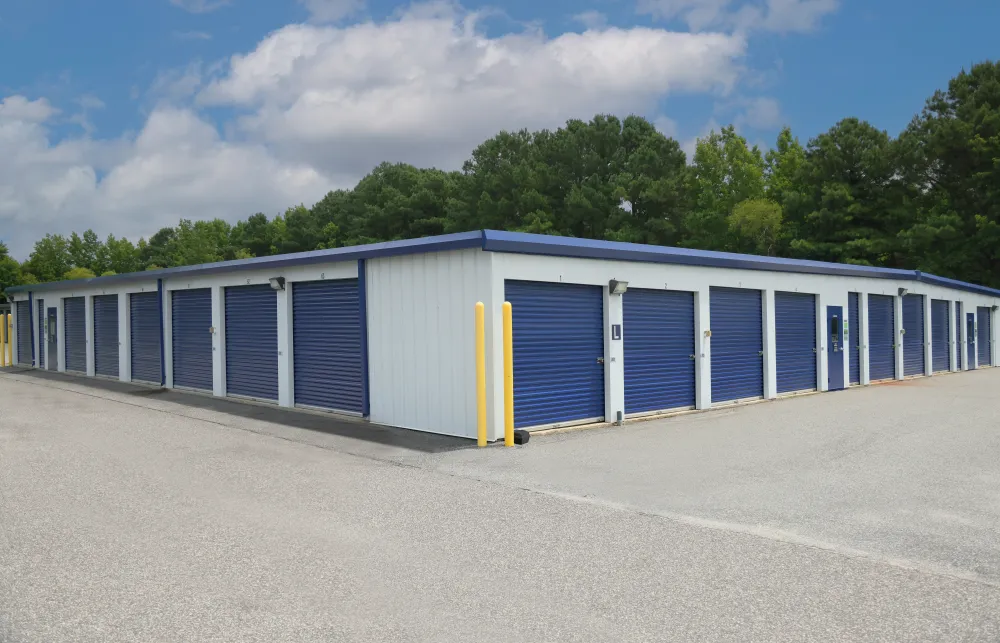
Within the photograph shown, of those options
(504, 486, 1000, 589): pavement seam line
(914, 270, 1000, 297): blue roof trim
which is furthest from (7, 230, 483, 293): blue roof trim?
(914, 270, 1000, 297): blue roof trim

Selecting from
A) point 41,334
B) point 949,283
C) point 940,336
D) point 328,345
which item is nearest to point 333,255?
point 328,345

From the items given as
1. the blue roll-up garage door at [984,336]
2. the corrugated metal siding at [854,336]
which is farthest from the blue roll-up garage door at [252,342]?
the blue roll-up garage door at [984,336]

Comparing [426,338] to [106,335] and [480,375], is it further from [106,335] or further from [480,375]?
[106,335]

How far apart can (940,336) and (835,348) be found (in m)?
9.03

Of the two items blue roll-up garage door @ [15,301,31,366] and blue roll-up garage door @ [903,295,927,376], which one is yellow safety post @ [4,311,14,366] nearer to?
blue roll-up garage door @ [15,301,31,366]

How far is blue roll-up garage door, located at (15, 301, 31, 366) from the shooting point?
2795cm

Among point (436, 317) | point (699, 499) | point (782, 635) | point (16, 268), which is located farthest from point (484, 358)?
point (16, 268)

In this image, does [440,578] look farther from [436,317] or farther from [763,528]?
[436,317]

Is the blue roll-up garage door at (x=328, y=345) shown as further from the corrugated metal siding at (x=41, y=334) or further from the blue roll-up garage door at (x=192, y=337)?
the corrugated metal siding at (x=41, y=334)

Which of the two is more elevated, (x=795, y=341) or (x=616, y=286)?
(x=616, y=286)

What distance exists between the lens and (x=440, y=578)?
16.8ft

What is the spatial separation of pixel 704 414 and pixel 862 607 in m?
9.92

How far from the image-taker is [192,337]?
18453 mm

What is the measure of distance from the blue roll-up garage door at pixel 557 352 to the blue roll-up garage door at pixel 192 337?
9128 millimetres
